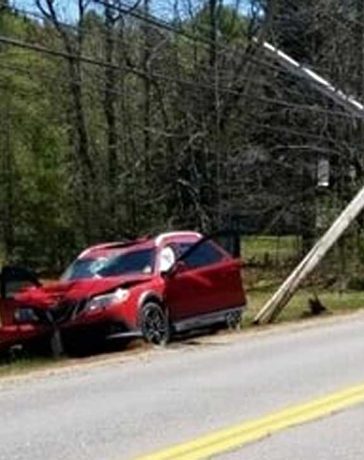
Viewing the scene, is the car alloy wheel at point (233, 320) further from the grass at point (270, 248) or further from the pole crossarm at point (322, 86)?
the grass at point (270, 248)

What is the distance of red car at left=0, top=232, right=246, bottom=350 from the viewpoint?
17.3 m

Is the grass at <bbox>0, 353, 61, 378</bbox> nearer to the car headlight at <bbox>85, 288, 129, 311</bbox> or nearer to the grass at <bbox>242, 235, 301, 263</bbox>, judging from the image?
the car headlight at <bbox>85, 288, 129, 311</bbox>

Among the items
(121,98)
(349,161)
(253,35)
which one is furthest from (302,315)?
(121,98)

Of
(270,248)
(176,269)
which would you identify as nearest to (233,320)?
(176,269)

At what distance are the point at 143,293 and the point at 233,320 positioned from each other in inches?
138

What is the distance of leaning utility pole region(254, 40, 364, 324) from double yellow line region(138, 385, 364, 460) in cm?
1088

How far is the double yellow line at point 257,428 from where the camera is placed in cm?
883

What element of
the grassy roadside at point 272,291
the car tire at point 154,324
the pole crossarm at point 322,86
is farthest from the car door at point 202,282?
the pole crossarm at point 322,86

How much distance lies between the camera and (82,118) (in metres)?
44.5

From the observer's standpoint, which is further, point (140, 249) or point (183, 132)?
point (183, 132)

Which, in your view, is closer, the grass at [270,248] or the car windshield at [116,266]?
the car windshield at [116,266]

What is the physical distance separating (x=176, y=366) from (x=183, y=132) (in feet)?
86.2

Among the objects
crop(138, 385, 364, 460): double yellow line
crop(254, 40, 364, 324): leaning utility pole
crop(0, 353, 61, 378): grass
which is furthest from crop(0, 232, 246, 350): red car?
crop(138, 385, 364, 460): double yellow line

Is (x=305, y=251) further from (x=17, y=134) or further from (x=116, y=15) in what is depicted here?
(x=17, y=134)
